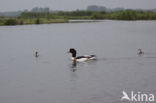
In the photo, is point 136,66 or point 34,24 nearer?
point 136,66

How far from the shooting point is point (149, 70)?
22453 mm

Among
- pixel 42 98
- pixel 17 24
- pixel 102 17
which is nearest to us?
pixel 42 98

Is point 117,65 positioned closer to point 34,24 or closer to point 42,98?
point 42,98

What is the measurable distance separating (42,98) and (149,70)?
7989 mm

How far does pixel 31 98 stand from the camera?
1669 cm

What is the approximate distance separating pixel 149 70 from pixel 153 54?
828cm

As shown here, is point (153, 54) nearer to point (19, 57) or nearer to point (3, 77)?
point (19, 57)

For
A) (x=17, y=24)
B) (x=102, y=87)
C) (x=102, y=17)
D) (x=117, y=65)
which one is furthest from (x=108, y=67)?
(x=102, y=17)

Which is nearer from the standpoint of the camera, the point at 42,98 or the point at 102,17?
the point at 42,98

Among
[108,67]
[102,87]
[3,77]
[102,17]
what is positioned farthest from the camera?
[102,17]

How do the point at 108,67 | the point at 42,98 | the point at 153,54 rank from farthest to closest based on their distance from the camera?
the point at 153,54, the point at 108,67, the point at 42,98

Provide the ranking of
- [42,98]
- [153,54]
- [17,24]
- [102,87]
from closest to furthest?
[42,98] → [102,87] → [153,54] → [17,24]

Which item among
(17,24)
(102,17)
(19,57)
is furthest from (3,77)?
(102,17)

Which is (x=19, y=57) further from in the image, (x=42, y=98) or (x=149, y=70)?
(x=42, y=98)
